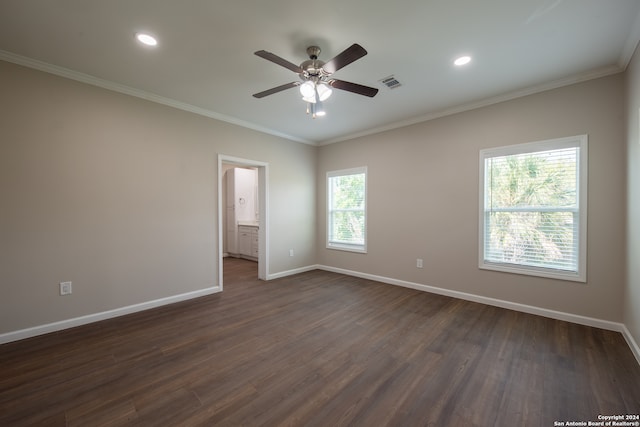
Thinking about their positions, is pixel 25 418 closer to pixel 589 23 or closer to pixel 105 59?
pixel 105 59

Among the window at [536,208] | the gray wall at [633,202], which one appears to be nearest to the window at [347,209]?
the window at [536,208]

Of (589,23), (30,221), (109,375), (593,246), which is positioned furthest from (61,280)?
(593,246)

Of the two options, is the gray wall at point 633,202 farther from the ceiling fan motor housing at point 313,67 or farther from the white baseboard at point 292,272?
the white baseboard at point 292,272

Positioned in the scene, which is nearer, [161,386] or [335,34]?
[161,386]

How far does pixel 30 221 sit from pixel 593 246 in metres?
5.98

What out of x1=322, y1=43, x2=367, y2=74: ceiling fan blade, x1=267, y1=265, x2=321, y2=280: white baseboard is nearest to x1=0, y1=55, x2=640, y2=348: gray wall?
x1=267, y1=265, x2=321, y2=280: white baseboard

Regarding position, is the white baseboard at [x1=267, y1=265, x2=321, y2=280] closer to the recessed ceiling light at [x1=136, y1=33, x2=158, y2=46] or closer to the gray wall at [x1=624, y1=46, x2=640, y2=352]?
the recessed ceiling light at [x1=136, y1=33, x2=158, y2=46]

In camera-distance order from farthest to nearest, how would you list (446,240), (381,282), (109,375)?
(381,282)
(446,240)
(109,375)

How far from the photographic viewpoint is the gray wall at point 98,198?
2549 millimetres

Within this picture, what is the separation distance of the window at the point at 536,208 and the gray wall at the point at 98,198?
13.0 ft

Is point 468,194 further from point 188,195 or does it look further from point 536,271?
point 188,195

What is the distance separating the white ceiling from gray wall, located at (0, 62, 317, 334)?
1.16 ft

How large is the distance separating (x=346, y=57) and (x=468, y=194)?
2.72m

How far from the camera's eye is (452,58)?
100.0 inches
